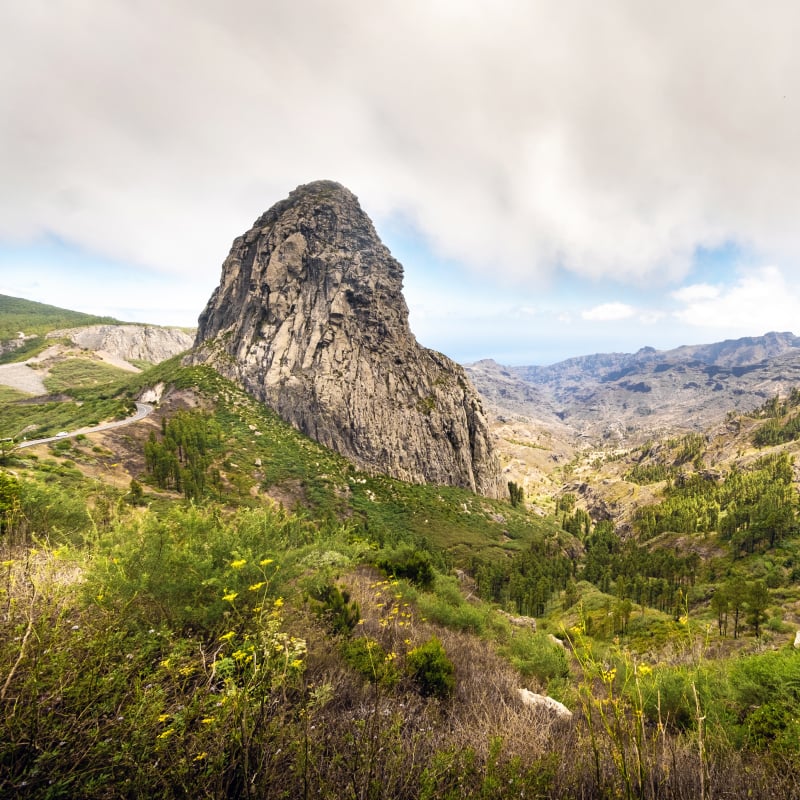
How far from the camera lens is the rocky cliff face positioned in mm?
78938

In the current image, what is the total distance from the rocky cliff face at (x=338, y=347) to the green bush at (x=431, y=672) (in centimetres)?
7135

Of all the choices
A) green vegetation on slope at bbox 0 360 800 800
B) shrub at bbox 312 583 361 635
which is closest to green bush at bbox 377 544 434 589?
green vegetation on slope at bbox 0 360 800 800

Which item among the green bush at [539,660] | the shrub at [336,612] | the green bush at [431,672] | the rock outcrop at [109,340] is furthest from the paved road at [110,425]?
the rock outcrop at [109,340]

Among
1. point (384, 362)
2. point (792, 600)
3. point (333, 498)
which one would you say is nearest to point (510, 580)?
point (333, 498)

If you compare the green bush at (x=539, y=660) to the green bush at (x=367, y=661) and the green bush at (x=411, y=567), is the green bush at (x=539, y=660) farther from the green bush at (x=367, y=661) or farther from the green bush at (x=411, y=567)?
the green bush at (x=411, y=567)

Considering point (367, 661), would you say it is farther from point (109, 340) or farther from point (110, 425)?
point (109, 340)

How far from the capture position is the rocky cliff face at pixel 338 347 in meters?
78.9

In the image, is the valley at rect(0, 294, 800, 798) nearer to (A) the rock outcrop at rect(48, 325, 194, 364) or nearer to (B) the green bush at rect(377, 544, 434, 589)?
(B) the green bush at rect(377, 544, 434, 589)

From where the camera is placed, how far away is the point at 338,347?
275ft

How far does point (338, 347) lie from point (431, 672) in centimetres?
8004

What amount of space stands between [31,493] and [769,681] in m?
22.6

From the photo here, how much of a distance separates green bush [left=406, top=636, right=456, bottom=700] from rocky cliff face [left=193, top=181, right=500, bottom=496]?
71346 mm

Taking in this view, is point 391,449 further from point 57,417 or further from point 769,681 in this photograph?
point 769,681

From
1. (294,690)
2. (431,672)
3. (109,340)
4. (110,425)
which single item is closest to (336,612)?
(431,672)
